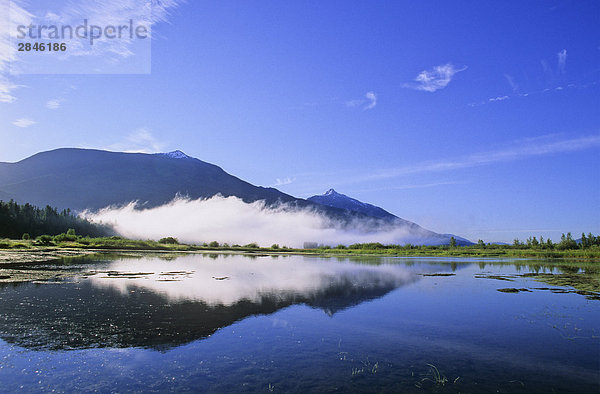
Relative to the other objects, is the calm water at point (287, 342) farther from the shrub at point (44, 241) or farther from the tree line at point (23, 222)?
the tree line at point (23, 222)

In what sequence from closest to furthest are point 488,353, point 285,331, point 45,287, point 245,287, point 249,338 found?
1. point 488,353
2. point 249,338
3. point 285,331
4. point 45,287
5. point 245,287

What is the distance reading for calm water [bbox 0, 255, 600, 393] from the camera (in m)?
15.7

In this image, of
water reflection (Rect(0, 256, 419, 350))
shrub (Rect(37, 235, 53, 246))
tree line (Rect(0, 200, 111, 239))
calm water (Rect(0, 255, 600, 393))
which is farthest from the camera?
tree line (Rect(0, 200, 111, 239))

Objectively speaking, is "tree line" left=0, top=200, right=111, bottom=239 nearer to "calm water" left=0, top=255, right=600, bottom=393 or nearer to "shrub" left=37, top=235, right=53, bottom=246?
"shrub" left=37, top=235, right=53, bottom=246

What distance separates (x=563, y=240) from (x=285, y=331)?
214 metres

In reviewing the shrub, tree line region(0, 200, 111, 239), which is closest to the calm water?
the shrub

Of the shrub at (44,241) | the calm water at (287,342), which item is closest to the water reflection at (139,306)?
the calm water at (287,342)

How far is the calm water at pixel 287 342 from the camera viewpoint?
51.6 ft

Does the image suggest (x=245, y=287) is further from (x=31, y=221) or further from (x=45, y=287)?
(x=31, y=221)

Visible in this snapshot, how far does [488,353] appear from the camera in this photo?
67.1 feet

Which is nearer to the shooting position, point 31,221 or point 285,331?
point 285,331

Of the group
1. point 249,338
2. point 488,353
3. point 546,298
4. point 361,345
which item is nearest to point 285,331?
point 249,338

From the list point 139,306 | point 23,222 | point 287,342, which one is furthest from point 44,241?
point 287,342

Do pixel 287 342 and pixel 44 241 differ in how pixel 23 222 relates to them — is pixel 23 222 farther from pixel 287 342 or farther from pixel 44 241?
pixel 287 342
